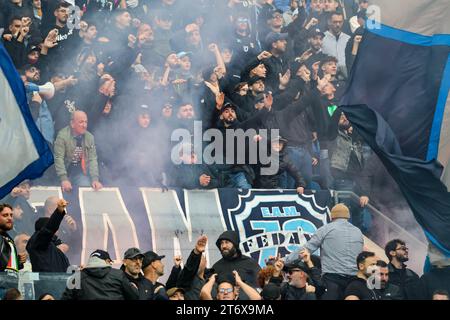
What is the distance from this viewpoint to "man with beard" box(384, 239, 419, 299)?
15.3m

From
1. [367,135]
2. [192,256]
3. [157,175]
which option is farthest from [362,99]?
[192,256]

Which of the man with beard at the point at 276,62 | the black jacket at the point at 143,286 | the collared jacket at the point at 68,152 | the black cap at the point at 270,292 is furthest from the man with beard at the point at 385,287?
the collared jacket at the point at 68,152

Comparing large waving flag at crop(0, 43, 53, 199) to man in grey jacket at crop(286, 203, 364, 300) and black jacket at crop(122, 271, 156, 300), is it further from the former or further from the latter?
man in grey jacket at crop(286, 203, 364, 300)

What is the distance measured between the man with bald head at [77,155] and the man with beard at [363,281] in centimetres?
311

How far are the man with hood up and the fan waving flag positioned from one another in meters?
4.58

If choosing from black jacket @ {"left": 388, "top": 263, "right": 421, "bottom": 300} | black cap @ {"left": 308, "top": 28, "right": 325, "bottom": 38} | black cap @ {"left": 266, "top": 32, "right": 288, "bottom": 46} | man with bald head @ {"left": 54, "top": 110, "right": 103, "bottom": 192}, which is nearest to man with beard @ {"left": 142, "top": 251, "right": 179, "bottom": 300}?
man with bald head @ {"left": 54, "top": 110, "right": 103, "bottom": 192}

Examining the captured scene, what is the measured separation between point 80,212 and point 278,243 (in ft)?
7.89

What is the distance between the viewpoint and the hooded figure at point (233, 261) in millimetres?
14438

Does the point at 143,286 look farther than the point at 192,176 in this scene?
No

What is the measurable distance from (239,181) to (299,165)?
869 mm

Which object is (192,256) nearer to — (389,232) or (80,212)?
(80,212)

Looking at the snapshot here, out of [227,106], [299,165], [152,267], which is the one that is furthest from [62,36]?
[152,267]

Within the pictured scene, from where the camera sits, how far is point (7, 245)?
13648 mm

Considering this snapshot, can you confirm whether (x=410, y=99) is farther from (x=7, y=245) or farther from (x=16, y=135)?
(x=7, y=245)
